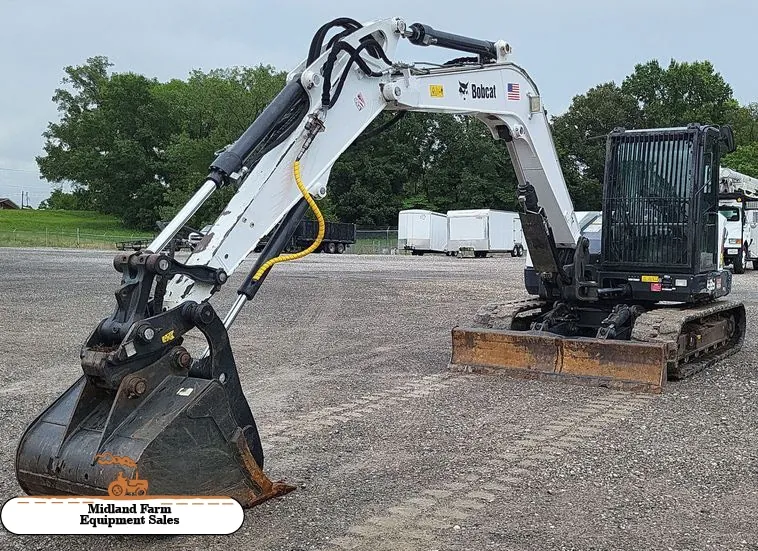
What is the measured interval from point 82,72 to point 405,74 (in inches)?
3814

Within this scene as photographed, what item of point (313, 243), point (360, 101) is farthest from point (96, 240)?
point (313, 243)

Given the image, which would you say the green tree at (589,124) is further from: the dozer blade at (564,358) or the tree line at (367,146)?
the dozer blade at (564,358)

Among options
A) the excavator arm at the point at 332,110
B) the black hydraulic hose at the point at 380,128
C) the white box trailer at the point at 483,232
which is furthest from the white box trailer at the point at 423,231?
the black hydraulic hose at the point at 380,128

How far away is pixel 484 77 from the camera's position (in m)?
8.12

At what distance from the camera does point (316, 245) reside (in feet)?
18.8

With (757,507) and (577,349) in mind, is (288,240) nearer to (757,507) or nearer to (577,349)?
(757,507)

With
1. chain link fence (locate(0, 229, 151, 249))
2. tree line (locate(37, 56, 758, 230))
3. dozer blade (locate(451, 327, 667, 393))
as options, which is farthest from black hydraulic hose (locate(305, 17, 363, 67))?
tree line (locate(37, 56, 758, 230))

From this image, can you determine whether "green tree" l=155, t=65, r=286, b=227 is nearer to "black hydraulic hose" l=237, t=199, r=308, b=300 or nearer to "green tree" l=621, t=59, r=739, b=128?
"green tree" l=621, t=59, r=739, b=128

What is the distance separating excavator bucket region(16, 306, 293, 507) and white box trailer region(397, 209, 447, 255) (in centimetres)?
4567

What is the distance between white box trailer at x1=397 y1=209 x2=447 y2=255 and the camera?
50.4 meters

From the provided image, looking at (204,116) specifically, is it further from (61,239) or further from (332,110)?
(332,110)

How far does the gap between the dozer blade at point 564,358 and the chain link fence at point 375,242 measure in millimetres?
44324

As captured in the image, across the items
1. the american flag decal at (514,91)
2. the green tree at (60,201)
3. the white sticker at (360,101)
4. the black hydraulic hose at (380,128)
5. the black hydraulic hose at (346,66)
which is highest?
the green tree at (60,201)

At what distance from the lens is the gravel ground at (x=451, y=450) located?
4.75 m
